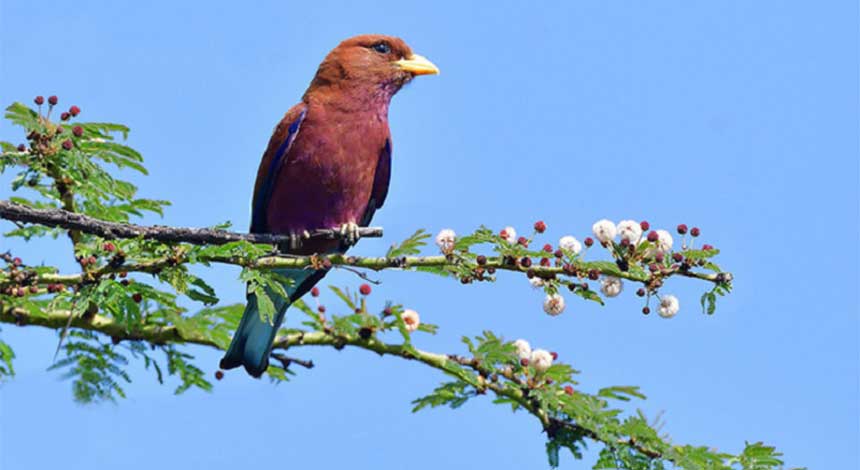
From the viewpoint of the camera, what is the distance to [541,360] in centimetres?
557

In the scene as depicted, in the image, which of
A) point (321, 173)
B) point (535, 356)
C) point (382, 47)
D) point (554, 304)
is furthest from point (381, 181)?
point (554, 304)

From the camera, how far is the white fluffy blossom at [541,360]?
219 inches

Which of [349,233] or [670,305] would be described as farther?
[349,233]

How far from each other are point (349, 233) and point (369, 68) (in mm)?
1241

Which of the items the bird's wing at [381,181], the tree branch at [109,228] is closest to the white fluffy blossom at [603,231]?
the tree branch at [109,228]

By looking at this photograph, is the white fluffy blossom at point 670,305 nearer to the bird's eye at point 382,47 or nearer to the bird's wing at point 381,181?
the bird's wing at point 381,181

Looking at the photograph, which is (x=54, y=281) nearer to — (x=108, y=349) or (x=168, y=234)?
(x=168, y=234)

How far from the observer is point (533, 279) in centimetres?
483

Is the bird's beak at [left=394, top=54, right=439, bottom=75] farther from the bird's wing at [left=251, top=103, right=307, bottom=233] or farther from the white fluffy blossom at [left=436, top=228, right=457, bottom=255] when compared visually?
the white fluffy blossom at [left=436, top=228, right=457, bottom=255]

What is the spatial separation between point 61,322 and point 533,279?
94.1 inches

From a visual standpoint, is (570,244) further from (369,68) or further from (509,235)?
(369,68)

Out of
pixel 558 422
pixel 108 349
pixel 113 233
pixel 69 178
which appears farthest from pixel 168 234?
pixel 558 422

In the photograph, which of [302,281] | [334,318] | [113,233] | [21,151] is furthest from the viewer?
[302,281]

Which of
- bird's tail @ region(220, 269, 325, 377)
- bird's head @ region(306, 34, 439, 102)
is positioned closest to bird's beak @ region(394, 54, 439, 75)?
bird's head @ region(306, 34, 439, 102)
